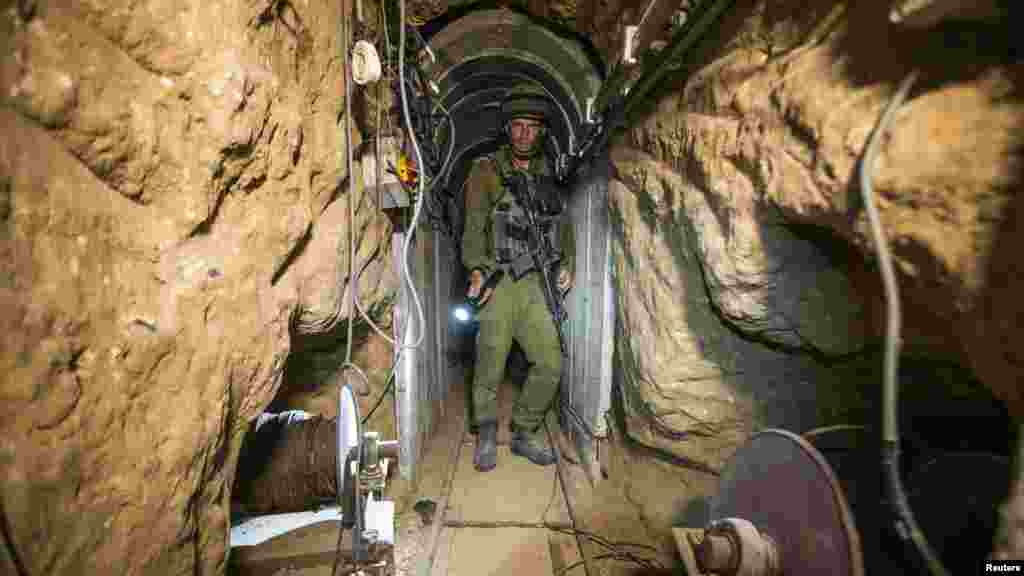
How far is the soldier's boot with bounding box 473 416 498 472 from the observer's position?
3242 millimetres

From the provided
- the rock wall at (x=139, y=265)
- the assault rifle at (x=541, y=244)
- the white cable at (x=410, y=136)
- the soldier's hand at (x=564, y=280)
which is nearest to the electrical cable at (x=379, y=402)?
the white cable at (x=410, y=136)

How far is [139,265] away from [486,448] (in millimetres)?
2888

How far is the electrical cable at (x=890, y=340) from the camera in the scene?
737mm

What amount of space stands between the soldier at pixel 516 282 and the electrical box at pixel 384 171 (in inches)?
51.7

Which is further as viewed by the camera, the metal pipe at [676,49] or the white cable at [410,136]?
the white cable at [410,136]

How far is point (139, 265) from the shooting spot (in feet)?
2.91

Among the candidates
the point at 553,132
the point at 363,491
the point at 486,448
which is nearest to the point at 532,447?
the point at 486,448

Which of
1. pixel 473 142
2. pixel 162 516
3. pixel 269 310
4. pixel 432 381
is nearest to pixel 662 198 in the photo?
pixel 269 310

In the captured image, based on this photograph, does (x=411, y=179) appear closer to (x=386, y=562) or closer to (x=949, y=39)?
(x=386, y=562)

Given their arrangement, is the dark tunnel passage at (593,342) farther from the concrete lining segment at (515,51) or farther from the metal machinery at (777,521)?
the metal machinery at (777,521)

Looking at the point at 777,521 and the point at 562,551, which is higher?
the point at 777,521

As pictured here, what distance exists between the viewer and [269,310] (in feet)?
4.33

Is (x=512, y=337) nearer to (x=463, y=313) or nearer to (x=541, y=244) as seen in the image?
(x=541, y=244)

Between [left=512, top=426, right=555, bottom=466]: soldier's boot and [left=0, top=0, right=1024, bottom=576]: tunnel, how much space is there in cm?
57
